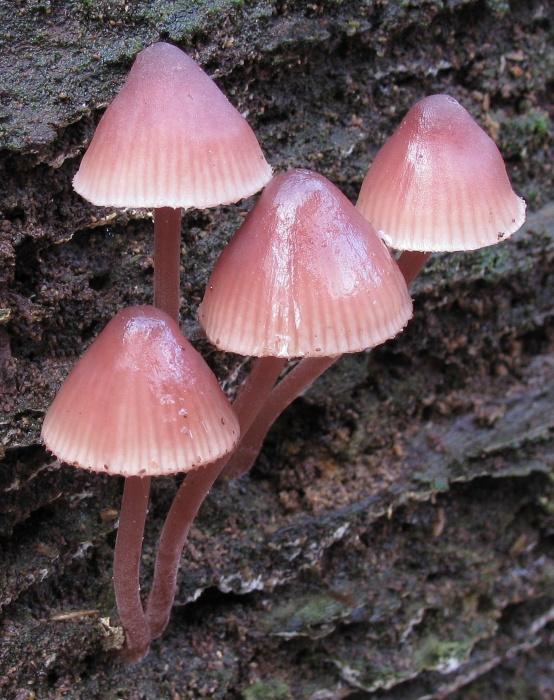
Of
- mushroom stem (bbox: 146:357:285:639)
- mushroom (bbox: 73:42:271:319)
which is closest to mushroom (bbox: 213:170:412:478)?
mushroom (bbox: 73:42:271:319)

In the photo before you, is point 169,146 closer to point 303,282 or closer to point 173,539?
point 303,282

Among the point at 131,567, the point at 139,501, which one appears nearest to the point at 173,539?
the point at 131,567

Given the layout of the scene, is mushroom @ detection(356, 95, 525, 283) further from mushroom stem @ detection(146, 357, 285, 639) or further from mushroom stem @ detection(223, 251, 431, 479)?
mushroom stem @ detection(146, 357, 285, 639)

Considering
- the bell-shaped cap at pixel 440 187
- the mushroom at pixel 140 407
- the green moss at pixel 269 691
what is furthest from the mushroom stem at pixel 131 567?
the bell-shaped cap at pixel 440 187

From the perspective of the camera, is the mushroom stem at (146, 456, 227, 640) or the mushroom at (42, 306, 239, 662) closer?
the mushroom at (42, 306, 239, 662)

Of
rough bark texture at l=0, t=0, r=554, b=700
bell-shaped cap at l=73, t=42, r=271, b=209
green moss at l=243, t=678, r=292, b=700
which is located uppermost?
bell-shaped cap at l=73, t=42, r=271, b=209

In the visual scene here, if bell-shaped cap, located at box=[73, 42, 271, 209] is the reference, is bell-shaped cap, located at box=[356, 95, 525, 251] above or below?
below

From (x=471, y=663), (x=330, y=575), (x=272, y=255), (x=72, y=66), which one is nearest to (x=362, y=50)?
(x=72, y=66)
